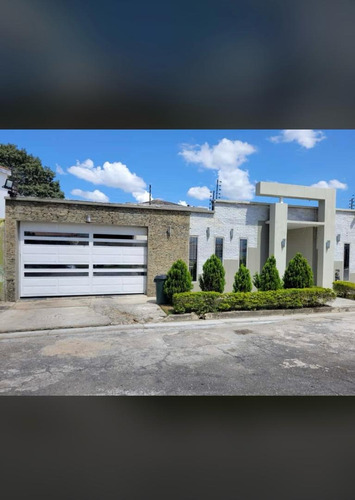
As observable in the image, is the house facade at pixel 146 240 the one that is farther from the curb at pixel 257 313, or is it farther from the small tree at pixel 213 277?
the curb at pixel 257 313

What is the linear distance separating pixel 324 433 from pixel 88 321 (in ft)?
16.4

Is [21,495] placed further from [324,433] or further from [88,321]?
[88,321]

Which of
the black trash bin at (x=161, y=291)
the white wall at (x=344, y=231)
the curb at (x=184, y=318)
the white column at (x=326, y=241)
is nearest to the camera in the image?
the curb at (x=184, y=318)

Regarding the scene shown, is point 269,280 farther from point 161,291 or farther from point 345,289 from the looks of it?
point 345,289

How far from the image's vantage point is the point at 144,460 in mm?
1964

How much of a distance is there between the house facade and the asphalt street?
353 cm

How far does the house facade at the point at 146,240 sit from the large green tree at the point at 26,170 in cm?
2037

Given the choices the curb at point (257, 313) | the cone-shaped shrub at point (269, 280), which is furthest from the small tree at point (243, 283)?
the curb at point (257, 313)

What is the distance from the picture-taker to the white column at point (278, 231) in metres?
10.5

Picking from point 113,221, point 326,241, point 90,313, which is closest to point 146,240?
point 113,221

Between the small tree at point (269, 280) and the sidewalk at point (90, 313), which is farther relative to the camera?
the small tree at point (269, 280)
